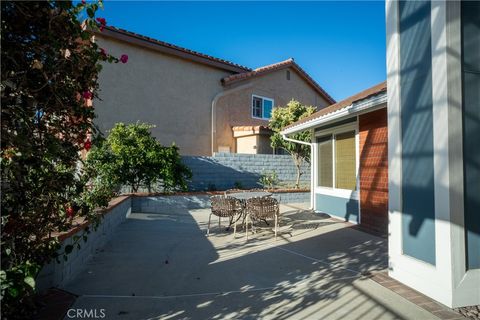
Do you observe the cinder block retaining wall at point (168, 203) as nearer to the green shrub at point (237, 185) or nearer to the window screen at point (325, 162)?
the window screen at point (325, 162)

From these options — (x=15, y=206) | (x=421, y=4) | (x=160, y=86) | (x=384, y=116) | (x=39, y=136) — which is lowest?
(x=15, y=206)

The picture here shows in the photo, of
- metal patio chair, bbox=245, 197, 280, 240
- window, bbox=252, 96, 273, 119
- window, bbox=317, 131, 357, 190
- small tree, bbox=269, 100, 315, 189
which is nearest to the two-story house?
window, bbox=252, 96, 273, 119

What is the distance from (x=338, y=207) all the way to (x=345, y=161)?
1.38 metres

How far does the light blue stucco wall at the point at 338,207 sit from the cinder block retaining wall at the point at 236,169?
4357 millimetres

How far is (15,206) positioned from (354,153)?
7.65 meters

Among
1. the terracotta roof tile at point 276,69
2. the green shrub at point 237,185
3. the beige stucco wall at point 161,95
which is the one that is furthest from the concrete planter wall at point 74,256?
the terracotta roof tile at point 276,69

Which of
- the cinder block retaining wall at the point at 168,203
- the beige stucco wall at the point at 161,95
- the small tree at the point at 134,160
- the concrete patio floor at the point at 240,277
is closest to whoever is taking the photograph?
the concrete patio floor at the point at 240,277

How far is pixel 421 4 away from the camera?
4.00m

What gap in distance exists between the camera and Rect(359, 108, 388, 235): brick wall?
287 inches

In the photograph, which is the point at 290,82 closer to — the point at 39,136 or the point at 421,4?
the point at 421,4

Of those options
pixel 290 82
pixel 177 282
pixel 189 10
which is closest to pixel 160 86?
pixel 189 10

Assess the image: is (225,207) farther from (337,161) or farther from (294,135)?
(294,135)

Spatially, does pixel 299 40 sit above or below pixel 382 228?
above

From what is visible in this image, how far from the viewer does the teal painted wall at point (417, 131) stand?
3846 mm
